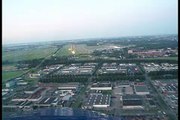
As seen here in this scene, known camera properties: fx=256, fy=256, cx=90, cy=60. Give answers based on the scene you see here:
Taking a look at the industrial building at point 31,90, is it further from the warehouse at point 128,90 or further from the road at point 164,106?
the road at point 164,106

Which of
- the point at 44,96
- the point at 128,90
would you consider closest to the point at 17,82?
the point at 44,96

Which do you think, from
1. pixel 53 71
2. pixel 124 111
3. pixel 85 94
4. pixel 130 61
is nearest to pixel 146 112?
pixel 124 111

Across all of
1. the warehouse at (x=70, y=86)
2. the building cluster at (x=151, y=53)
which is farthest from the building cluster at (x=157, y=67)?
the warehouse at (x=70, y=86)

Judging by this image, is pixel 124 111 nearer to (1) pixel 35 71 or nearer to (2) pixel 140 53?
(1) pixel 35 71

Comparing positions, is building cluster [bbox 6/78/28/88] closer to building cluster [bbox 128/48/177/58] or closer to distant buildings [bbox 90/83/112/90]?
distant buildings [bbox 90/83/112/90]

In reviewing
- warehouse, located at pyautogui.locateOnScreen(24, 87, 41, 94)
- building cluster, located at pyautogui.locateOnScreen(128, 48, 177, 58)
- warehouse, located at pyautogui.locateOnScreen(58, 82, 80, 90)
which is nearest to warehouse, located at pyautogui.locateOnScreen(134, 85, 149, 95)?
warehouse, located at pyautogui.locateOnScreen(58, 82, 80, 90)

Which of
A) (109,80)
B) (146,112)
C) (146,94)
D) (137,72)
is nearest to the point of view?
(146,112)

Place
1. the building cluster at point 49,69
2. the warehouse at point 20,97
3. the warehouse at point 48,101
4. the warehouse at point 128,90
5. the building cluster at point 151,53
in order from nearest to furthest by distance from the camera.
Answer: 1. the warehouse at point 48,101
2. the warehouse at point 20,97
3. the warehouse at point 128,90
4. the building cluster at point 49,69
5. the building cluster at point 151,53
